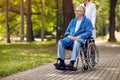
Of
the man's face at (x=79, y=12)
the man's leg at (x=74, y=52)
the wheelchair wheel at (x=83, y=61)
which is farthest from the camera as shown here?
the man's face at (x=79, y=12)

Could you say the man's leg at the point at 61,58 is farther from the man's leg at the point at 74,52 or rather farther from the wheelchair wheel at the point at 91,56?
the wheelchair wheel at the point at 91,56

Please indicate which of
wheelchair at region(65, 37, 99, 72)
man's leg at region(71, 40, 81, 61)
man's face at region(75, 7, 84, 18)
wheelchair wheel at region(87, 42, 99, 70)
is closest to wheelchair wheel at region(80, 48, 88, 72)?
wheelchair at region(65, 37, 99, 72)

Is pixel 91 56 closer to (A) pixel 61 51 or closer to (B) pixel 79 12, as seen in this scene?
(A) pixel 61 51

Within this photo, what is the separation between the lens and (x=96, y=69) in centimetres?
1097

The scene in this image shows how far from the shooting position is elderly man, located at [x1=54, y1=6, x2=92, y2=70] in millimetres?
9985

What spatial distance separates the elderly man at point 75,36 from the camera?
32.8ft

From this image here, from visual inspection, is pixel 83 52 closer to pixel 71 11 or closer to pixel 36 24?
pixel 71 11

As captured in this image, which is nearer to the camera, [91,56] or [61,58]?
[61,58]

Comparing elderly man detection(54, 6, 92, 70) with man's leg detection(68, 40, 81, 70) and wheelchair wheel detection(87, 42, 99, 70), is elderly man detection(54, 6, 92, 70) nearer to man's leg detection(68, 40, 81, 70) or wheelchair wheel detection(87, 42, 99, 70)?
man's leg detection(68, 40, 81, 70)

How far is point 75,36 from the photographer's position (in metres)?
10.4

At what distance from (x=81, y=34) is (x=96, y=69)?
3.98 ft

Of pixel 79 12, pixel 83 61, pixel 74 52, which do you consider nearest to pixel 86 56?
pixel 83 61

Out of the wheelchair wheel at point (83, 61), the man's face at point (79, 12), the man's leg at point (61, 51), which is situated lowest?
the wheelchair wheel at point (83, 61)

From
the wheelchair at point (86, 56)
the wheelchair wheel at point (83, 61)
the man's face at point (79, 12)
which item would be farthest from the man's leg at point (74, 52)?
the man's face at point (79, 12)
